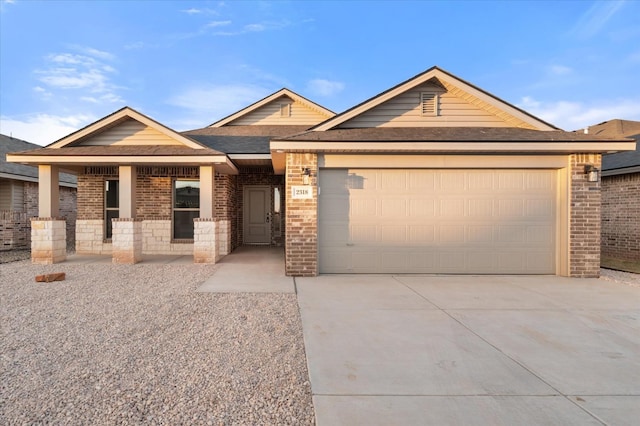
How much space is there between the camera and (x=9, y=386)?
266 cm

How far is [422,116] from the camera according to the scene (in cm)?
785

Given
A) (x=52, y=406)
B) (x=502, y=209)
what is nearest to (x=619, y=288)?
(x=502, y=209)

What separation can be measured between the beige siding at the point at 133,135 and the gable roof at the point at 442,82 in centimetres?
479

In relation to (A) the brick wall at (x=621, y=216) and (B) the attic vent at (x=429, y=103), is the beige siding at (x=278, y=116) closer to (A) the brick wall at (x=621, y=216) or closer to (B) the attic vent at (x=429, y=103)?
(B) the attic vent at (x=429, y=103)

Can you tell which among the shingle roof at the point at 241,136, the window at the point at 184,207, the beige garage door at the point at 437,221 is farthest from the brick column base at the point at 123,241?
the beige garage door at the point at 437,221

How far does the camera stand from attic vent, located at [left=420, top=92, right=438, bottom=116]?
25.6ft

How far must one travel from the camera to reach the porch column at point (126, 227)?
333 inches

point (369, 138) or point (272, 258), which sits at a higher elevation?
point (369, 138)

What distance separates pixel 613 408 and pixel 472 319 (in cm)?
192

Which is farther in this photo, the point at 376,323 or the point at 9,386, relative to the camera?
the point at 376,323

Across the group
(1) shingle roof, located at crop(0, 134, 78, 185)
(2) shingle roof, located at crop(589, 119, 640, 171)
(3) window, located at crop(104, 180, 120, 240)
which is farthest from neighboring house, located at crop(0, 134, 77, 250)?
(2) shingle roof, located at crop(589, 119, 640, 171)

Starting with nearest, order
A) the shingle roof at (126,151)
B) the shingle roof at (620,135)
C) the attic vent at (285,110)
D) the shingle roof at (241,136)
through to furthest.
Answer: the shingle roof at (126,151), the shingle roof at (241,136), the shingle roof at (620,135), the attic vent at (285,110)

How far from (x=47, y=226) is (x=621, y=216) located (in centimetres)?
1766

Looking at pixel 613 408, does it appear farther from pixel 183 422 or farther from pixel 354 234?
pixel 354 234
